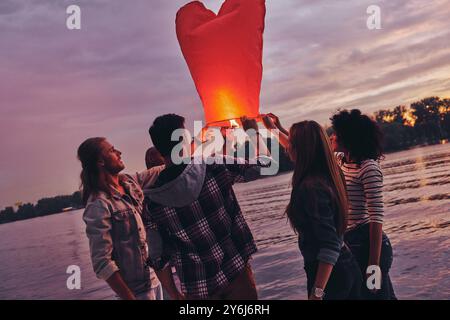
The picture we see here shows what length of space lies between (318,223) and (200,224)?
2.25 ft

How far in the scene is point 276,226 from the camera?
661 inches

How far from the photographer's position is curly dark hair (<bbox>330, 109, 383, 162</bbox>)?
3137 millimetres

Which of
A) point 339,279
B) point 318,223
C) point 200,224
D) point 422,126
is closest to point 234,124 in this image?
point 200,224

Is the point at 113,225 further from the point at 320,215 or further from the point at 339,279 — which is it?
the point at 339,279

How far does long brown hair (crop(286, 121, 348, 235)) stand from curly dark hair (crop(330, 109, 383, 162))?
452 mm

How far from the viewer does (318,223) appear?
2646 millimetres

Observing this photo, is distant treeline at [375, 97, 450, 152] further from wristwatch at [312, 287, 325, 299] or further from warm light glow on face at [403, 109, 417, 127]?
wristwatch at [312, 287, 325, 299]

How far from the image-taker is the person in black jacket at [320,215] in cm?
265

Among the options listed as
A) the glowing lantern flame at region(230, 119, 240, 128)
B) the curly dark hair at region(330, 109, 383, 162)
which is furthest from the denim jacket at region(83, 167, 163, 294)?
the curly dark hair at region(330, 109, 383, 162)

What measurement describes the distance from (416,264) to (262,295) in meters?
2.73

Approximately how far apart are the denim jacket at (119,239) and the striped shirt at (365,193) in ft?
4.59

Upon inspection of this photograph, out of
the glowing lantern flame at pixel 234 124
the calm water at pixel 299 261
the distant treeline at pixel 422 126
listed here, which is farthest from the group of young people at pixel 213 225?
the distant treeline at pixel 422 126

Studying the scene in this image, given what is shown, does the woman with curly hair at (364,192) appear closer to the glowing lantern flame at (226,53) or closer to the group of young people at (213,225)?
the group of young people at (213,225)
